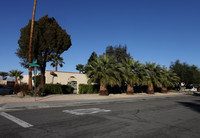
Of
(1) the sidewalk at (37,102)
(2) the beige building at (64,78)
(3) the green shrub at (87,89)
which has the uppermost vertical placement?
(2) the beige building at (64,78)

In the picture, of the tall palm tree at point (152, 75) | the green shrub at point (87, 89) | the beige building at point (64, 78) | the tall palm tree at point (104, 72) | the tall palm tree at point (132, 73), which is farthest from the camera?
the beige building at point (64, 78)

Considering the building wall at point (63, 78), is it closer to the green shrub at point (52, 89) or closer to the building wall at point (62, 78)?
the building wall at point (62, 78)

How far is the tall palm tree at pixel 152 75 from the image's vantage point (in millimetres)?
27984

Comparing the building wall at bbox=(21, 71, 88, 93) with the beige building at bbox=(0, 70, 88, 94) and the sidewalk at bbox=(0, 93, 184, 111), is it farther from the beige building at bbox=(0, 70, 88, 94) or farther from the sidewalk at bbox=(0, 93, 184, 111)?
the sidewalk at bbox=(0, 93, 184, 111)

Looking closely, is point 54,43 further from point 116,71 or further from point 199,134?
point 199,134

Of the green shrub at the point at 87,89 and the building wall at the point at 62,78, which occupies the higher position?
the building wall at the point at 62,78

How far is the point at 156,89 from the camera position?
35.4 m

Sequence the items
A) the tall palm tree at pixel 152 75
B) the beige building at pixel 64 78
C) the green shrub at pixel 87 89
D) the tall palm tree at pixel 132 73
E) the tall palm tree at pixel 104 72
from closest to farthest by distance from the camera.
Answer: the tall palm tree at pixel 104 72 → the tall palm tree at pixel 132 73 → the green shrub at pixel 87 89 → the tall palm tree at pixel 152 75 → the beige building at pixel 64 78

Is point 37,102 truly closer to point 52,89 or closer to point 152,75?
point 52,89

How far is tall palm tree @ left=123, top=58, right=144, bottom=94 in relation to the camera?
80.4 ft

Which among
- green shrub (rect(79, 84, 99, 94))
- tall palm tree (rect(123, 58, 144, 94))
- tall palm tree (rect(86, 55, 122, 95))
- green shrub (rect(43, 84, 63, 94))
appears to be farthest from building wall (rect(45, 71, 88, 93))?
tall palm tree (rect(123, 58, 144, 94))

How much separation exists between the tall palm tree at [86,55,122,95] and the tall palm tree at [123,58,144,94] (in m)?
2.32

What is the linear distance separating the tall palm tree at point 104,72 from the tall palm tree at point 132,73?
232 centimetres

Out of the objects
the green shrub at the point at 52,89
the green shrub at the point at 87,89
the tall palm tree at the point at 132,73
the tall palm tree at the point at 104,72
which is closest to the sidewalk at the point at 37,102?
the tall palm tree at the point at 104,72
